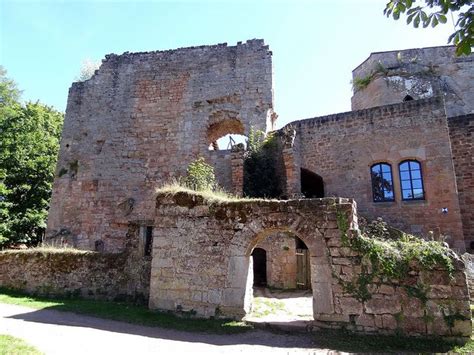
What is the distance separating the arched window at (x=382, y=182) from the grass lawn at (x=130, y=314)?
7648 millimetres

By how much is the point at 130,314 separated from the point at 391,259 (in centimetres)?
561

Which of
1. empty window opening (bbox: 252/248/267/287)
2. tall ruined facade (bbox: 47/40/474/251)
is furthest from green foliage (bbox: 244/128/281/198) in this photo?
empty window opening (bbox: 252/248/267/287)

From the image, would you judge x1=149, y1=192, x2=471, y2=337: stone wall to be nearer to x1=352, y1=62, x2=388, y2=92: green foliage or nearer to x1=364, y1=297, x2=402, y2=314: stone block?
x1=364, y1=297, x2=402, y2=314: stone block

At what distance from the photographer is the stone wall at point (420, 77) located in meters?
17.2

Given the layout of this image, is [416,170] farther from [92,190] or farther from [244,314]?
[92,190]

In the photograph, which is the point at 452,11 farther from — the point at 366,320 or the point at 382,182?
the point at 382,182

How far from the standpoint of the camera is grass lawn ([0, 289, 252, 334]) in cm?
636

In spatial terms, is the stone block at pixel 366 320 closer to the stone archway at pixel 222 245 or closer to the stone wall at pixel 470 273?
the stone archway at pixel 222 245

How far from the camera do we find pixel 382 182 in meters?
11.8

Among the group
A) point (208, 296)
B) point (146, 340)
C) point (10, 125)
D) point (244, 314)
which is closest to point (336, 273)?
point (244, 314)

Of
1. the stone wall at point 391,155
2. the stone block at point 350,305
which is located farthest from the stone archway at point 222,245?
the stone wall at point 391,155

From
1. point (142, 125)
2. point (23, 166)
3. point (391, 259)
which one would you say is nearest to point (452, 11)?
point (391, 259)

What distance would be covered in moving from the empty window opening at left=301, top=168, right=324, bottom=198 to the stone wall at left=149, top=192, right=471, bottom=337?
683cm

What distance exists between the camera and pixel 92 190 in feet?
49.8
